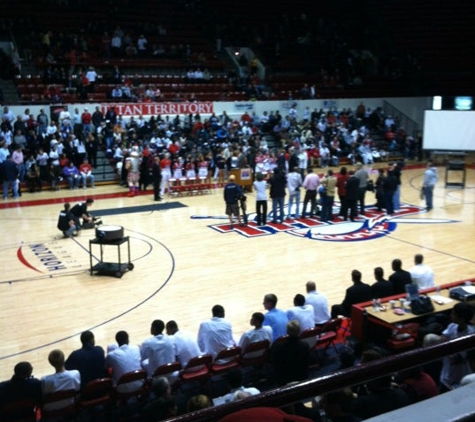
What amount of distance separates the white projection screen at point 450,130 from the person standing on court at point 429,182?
538cm

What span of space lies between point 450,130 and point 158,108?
12.3 metres

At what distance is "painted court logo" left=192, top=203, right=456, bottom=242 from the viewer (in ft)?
49.8

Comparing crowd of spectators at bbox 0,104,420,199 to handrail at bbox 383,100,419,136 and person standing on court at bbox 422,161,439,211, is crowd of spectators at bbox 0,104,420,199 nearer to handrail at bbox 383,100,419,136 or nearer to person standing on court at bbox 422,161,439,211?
handrail at bbox 383,100,419,136

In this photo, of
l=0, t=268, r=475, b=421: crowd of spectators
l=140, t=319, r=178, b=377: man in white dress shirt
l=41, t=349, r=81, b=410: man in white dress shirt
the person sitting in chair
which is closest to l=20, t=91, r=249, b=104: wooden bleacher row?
the person sitting in chair

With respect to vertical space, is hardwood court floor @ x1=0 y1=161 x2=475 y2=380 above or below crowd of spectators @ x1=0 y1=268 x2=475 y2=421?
below

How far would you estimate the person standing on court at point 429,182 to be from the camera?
17.1m

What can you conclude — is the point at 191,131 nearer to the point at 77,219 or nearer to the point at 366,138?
the point at 366,138

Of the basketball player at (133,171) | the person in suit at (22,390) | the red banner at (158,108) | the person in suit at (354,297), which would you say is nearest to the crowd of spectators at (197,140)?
the red banner at (158,108)

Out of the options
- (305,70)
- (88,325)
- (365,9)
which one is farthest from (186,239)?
(365,9)

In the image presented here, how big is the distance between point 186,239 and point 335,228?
4.11 meters

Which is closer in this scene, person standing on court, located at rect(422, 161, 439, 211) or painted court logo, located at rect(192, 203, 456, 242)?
painted court logo, located at rect(192, 203, 456, 242)

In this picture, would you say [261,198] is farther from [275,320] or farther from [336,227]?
[275,320]

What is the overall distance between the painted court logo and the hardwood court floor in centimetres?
3

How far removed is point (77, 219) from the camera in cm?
1510
